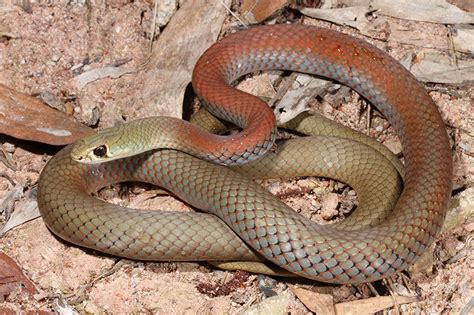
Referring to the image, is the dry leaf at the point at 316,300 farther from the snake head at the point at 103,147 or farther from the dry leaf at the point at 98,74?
the dry leaf at the point at 98,74

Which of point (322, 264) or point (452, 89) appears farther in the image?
point (452, 89)

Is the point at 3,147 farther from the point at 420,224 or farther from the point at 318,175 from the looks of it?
the point at 420,224

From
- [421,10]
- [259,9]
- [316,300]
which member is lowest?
[316,300]

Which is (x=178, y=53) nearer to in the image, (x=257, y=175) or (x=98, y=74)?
(x=98, y=74)

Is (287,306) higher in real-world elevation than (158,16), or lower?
lower

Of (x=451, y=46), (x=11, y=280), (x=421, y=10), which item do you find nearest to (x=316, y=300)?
(x=11, y=280)

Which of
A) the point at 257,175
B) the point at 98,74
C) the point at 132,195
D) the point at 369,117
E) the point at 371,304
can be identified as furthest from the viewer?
the point at 98,74

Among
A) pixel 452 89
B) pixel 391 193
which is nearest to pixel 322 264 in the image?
pixel 391 193

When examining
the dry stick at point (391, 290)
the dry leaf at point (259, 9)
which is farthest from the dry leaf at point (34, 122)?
the dry stick at point (391, 290)
